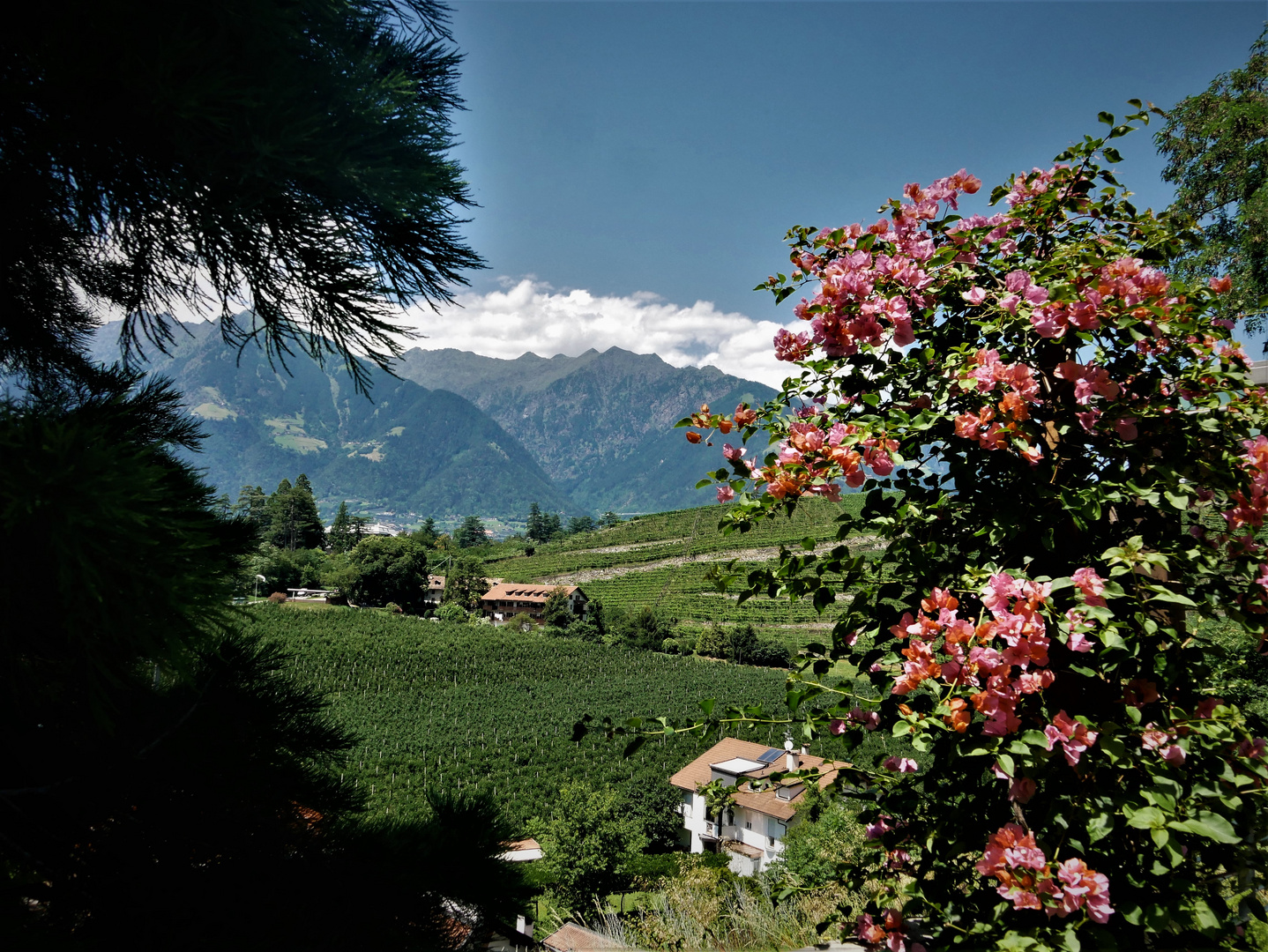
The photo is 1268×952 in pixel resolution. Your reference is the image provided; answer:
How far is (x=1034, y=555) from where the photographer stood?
1404 mm

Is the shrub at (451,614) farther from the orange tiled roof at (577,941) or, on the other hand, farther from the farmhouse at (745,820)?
the orange tiled roof at (577,941)

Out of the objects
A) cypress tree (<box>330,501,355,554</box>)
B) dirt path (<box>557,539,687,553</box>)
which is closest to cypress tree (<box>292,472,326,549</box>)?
cypress tree (<box>330,501,355,554</box>)

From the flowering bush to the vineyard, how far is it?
1647 centimetres

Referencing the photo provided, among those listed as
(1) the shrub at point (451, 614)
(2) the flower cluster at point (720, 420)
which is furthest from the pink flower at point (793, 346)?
(1) the shrub at point (451, 614)

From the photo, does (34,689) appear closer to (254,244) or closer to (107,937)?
(107,937)

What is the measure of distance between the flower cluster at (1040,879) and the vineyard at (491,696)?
16.7 meters

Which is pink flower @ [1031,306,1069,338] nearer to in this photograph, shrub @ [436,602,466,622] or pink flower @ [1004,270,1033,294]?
pink flower @ [1004,270,1033,294]

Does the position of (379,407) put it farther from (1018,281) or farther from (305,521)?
(305,521)

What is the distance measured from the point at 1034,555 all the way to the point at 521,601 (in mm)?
57110

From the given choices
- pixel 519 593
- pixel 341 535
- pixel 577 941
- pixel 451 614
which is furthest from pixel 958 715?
pixel 341 535

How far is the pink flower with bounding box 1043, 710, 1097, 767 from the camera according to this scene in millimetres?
1027

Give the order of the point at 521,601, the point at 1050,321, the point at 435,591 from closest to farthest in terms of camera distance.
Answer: the point at 1050,321 < the point at 521,601 < the point at 435,591

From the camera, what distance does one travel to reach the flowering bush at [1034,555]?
105cm

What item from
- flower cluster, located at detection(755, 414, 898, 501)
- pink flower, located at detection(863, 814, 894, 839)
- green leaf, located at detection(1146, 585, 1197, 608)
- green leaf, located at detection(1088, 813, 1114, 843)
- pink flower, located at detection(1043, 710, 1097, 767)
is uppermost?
flower cluster, located at detection(755, 414, 898, 501)
